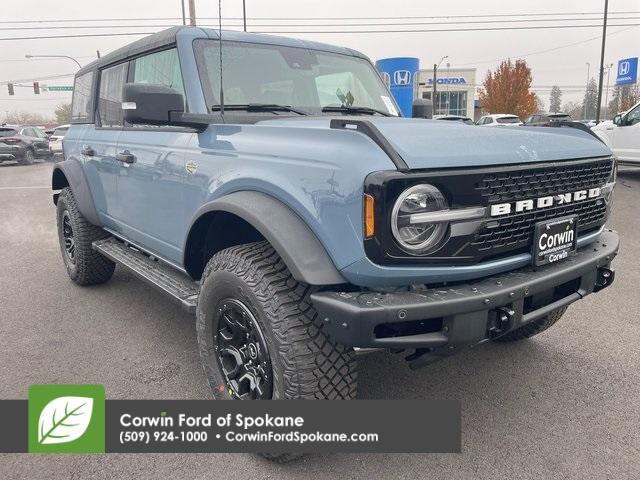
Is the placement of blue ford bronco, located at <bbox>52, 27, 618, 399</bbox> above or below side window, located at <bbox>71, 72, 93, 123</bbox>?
below

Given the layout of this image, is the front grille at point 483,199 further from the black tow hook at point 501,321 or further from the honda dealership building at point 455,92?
the honda dealership building at point 455,92

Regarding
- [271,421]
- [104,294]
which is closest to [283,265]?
[271,421]

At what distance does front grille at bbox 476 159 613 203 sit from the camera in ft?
6.77

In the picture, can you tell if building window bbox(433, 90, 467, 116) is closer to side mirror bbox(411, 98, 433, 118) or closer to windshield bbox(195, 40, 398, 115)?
side mirror bbox(411, 98, 433, 118)

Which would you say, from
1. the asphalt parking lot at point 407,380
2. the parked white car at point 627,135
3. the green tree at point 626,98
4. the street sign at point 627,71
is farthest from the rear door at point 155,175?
the green tree at point 626,98

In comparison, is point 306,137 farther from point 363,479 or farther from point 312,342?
point 363,479

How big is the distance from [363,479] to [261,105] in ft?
6.75

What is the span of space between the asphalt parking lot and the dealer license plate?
0.92 meters

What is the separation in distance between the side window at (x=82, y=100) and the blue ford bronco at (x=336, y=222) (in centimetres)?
175

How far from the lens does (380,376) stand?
3.11m

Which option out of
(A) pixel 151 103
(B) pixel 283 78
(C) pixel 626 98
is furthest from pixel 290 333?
(C) pixel 626 98

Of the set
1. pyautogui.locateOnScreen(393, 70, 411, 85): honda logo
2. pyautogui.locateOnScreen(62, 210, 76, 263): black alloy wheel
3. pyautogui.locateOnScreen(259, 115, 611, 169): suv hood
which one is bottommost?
pyautogui.locateOnScreen(62, 210, 76, 263): black alloy wheel

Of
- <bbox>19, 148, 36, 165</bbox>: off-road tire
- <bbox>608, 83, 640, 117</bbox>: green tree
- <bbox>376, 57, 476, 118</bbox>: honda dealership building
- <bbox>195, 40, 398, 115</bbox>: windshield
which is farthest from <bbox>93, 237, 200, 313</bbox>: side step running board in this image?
<bbox>376, 57, 476, 118</bbox>: honda dealership building

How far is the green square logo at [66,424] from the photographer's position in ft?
7.89
